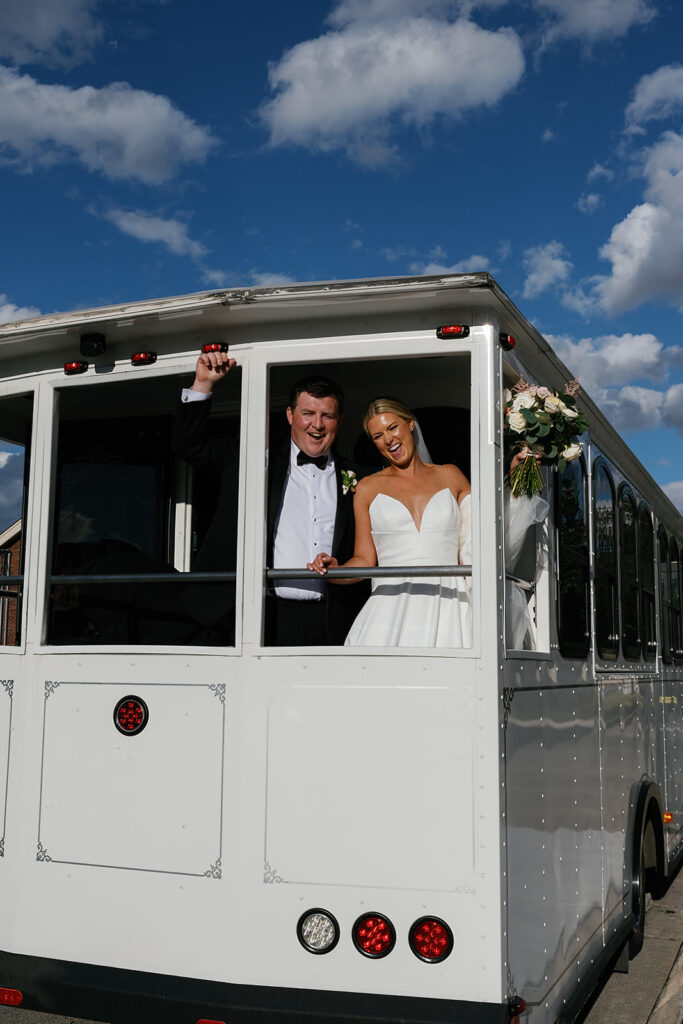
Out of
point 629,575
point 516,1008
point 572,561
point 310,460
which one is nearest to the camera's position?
point 516,1008

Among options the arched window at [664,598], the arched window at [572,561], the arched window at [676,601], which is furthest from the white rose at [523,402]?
the arched window at [676,601]

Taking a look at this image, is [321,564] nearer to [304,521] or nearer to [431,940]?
[304,521]

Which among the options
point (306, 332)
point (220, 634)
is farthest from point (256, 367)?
point (220, 634)

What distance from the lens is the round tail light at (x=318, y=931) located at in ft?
10.1

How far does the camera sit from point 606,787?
4.49 metres

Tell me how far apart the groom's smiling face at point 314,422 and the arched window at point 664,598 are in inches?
141

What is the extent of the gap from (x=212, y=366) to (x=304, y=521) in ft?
2.23

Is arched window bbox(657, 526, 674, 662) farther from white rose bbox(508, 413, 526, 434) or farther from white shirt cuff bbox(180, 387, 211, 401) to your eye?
white shirt cuff bbox(180, 387, 211, 401)

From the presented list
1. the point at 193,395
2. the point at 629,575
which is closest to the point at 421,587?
the point at 193,395

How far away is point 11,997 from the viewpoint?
11.1 ft

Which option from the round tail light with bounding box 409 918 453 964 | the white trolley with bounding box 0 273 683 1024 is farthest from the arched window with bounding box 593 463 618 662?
the round tail light with bounding box 409 918 453 964

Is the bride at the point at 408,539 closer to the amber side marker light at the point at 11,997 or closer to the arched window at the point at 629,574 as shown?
the amber side marker light at the point at 11,997

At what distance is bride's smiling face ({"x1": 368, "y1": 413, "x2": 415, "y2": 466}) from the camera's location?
379 cm

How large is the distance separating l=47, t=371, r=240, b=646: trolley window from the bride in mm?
545
